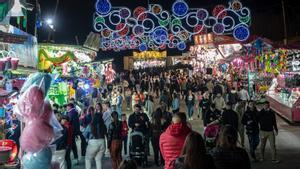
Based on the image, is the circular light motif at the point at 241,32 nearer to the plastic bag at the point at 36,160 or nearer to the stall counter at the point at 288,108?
the stall counter at the point at 288,108

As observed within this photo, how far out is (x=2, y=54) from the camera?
44.0 ft

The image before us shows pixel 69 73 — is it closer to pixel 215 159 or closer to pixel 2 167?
pixel 2 167

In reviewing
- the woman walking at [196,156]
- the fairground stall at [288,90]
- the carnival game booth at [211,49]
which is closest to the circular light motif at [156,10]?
the fairground stall at [288,90]

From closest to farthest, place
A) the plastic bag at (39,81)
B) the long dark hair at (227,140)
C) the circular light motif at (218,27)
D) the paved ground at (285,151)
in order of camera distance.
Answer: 1. the long dark hair at (227,140)
2. the plastic bag at (39,81)
3. the paved ground at (285,151)
4. the circular light motif at (218,27)

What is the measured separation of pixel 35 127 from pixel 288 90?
18.9m

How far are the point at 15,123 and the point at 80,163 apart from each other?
2681mm

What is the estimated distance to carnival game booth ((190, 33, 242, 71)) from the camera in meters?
37.6

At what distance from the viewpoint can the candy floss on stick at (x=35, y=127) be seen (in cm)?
631

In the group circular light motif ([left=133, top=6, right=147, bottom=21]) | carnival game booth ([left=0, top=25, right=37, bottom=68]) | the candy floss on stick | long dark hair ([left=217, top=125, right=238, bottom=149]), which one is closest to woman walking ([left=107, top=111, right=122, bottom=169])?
carnival game booth ([left=0, top=25, right=37, bottom=68])

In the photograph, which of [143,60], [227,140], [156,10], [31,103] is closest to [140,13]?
[156,10]

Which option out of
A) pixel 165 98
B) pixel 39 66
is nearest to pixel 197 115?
pixel 165 98

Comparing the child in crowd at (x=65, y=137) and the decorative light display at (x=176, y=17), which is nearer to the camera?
the child in crowd at (x=65, y=137)

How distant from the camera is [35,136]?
20.7 ft

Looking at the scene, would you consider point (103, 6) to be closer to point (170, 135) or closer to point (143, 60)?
point (170, 135)
